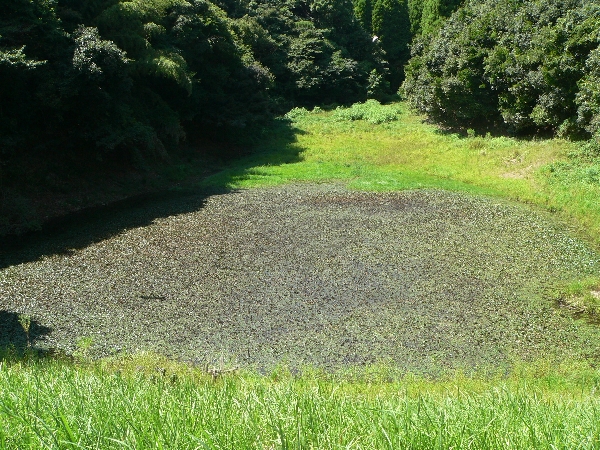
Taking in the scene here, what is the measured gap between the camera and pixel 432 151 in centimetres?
2561

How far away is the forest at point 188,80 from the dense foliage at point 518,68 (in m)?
0.06

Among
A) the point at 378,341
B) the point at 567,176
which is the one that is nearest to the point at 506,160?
the point at 567,176

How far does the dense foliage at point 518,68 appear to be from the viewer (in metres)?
20.5

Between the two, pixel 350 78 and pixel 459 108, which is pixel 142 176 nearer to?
pixel 459 108

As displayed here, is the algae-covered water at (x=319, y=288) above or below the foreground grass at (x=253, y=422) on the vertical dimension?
below

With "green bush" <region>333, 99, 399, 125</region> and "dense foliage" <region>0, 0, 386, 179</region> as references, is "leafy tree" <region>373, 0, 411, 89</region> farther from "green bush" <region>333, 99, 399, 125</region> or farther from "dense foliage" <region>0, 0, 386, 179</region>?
"green bush" <region>333, 99, 399, 125</region>

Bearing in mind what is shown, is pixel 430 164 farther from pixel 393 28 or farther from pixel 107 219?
pixel 393 28

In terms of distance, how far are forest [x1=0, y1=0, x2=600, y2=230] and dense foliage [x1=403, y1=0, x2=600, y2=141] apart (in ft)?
0.19

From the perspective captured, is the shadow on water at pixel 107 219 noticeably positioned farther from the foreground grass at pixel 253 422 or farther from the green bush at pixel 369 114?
the foreground grass at pixel 253 422

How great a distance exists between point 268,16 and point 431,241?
3085cm

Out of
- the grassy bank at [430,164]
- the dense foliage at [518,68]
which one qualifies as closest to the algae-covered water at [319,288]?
the grassy bank at [430,164]

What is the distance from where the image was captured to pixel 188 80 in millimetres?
22469

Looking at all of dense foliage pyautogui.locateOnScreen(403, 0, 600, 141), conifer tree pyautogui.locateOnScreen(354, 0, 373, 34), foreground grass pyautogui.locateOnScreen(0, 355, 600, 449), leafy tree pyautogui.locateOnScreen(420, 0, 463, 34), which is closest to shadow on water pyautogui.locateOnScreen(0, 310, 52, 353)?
foreground grass pyautogui.locateOnScreen(0, 355, 600, 449)

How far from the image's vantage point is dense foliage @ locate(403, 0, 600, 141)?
20453 millimetres
